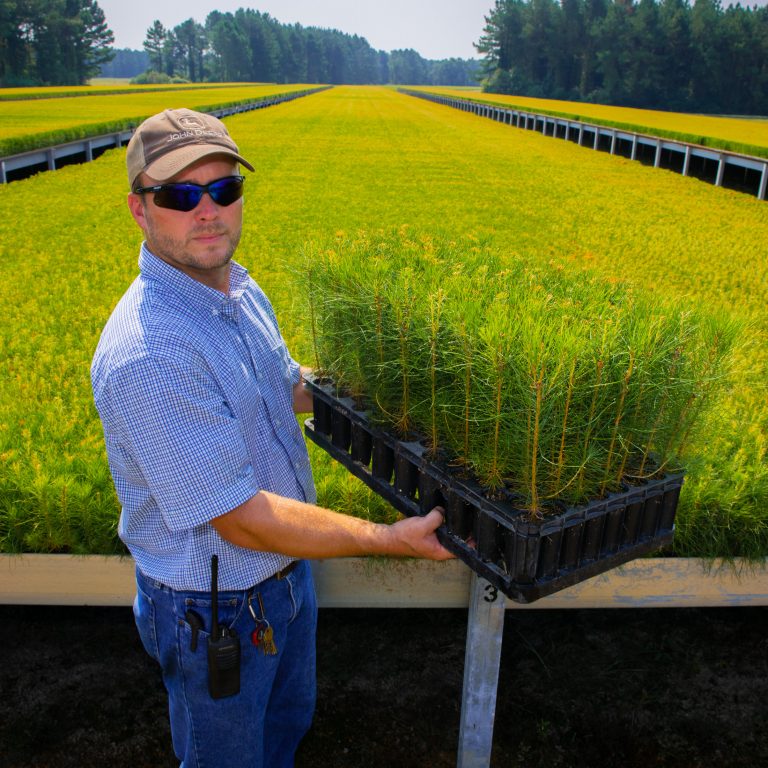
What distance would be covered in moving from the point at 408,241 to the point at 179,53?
173 meters

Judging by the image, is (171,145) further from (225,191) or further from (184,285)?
(184,285)

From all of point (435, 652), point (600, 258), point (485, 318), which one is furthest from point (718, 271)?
point (485, 318)

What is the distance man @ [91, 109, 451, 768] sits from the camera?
6.40 ft

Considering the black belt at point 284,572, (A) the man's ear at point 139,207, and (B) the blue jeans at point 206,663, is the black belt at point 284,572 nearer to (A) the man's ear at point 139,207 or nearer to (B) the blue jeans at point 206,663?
(B) the blue jeans at point 206,663

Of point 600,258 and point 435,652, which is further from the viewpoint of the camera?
point 600,258

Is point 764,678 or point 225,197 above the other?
point 225,197

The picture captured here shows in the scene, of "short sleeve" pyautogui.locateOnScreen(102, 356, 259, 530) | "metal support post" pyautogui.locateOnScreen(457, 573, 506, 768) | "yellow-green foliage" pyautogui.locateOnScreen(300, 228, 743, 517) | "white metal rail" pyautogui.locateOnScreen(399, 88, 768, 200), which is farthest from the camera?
"white metal rail" pyautogui.locateOnScreen(399, 88, 768, 200)

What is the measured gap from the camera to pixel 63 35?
85938 millimetres

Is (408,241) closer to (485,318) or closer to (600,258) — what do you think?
(485,318)

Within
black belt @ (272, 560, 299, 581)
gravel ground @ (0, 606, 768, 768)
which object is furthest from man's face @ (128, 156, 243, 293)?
gravel ground @ (0, 606, 768, 768)

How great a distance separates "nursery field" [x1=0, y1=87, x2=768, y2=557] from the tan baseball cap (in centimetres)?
93

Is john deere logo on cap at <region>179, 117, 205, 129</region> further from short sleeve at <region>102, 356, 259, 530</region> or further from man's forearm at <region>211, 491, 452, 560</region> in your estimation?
man's forearm at <region>211, 491, 452, 560</region>

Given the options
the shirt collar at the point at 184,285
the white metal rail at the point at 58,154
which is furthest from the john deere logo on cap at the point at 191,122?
the white metal rail at the point at 58,154

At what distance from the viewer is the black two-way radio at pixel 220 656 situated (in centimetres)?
216
